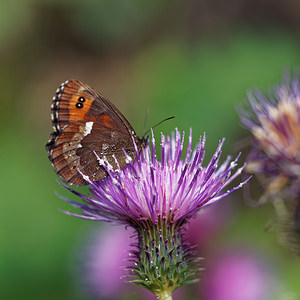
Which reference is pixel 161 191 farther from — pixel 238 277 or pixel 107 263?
pixel 107 263

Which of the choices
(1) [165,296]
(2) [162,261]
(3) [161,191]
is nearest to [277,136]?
(3) [161,191]

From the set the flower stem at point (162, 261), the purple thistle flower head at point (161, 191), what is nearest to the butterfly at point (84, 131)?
the purple thistle flower head at point (161, 191)

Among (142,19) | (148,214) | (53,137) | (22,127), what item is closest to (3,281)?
(22,127)

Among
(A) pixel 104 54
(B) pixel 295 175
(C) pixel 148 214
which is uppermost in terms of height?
(A) pixel 104 54

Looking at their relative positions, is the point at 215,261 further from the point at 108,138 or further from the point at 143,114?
the point at 143,114

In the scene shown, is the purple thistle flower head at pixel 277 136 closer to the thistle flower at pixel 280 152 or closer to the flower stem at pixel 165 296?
the thistle flower at pixel 280 152
